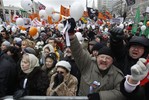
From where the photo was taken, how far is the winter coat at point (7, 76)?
270 cm

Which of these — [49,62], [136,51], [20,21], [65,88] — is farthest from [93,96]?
[20,21]

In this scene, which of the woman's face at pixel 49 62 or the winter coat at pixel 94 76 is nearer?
the winter coat at pixel 94 76

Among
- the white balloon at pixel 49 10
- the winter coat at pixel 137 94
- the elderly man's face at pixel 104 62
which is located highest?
the white balloon at pixel 49 10

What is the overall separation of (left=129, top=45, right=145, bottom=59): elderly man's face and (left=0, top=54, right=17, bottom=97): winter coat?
161 centimetres

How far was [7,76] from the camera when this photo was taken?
2793 mm

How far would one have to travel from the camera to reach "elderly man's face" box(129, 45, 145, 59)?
248 cm

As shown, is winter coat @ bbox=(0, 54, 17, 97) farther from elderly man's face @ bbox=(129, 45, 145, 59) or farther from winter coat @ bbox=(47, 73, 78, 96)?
elderly man's face @ bbox=(129, 45, 145, 59)

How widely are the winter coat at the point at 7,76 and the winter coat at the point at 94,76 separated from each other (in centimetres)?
100

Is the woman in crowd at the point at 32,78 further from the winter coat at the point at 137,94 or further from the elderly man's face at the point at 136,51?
the winter coat at the point at 137,94

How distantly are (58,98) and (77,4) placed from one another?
6.60 ft

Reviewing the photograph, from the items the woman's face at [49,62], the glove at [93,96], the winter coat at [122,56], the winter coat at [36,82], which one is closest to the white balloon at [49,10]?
the woman's face at [49,62]

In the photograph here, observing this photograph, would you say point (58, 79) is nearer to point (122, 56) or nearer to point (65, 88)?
point (65, 88)

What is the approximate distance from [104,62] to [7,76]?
1.32 meters

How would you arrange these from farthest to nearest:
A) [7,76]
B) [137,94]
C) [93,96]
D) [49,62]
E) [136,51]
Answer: [49,62]
[7,76]
[136,51]
[93,96]
[137,94]
